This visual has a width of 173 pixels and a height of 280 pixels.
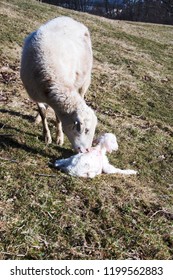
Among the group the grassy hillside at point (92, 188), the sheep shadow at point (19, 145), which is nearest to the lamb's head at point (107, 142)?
the grassy hillside at point (92, 188)

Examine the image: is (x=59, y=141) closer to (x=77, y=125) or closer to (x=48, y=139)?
(x=48, y=139)

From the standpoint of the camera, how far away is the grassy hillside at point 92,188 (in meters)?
4.21

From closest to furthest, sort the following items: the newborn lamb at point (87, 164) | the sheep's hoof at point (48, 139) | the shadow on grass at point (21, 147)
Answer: the newborn lamb at point (87, 164) → the shadow on grass at point (21, 147) → the sheep's hoof at point (48, 139)

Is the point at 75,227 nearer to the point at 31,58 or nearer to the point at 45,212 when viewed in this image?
the point at 45,212

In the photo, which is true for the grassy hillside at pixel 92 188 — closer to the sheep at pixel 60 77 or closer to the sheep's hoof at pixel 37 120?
the sheep's hoof at pixel 37 120

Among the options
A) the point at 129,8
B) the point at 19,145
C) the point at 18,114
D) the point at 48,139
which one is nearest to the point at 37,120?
the point at 18,114

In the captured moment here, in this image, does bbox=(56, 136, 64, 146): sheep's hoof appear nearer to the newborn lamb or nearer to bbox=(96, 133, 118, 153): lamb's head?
bbox=(96, 133, 118, 153): lamb's head

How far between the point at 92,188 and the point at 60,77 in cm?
164

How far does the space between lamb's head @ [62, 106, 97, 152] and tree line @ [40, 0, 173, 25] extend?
2000 inches

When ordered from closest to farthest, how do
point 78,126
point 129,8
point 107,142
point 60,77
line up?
1. point 78,126
2. point 60,77
3. point 107,142
4. point 129,8

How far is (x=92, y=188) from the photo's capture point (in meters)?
5.14

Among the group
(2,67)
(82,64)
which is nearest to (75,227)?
(82,64)

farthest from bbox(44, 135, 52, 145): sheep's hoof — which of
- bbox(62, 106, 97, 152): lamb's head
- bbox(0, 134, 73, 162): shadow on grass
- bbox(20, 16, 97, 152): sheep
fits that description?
bbox(62, 106, 97, 152): lamb's head

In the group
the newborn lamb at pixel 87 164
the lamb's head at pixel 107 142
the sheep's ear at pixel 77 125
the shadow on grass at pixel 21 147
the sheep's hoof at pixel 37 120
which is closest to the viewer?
the newborn lamb at pixel 87 164
